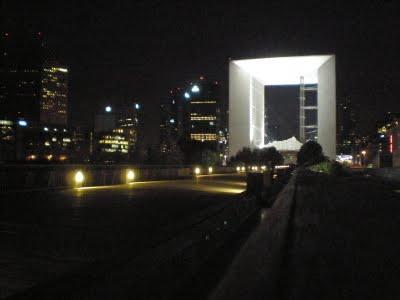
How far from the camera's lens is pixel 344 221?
13227 mm

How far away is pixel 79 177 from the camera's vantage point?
3002cm

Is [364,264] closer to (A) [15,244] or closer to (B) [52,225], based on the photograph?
(A) [15,244]

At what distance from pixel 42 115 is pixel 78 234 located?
586 feet

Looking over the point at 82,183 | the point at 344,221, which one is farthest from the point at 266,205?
the point at 82,183

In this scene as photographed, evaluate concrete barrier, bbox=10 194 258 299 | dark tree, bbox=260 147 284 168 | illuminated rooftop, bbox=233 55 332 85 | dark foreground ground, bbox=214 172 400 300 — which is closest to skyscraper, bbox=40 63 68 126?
dark tree, bbox=260 147 284 168

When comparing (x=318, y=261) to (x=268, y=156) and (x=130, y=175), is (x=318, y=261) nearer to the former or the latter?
(x=130, y=175)

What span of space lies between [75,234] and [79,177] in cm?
1971

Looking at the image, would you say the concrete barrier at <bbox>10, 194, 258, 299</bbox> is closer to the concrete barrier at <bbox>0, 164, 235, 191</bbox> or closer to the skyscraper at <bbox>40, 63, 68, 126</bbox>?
the concrete barrier at <bbox>0, 164, 235, 191</bbox>

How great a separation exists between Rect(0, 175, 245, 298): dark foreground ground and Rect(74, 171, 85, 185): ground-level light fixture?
9672 mm

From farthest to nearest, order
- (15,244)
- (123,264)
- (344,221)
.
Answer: (344,221), (15,244), (123,264)

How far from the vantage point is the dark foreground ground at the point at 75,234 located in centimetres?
669

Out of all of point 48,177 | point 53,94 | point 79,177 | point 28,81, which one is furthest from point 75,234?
point 53,94

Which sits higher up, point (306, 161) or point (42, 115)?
point (42, 115)

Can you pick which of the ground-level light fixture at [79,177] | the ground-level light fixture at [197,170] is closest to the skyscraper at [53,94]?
the ground-level light fixture at [197,170]
